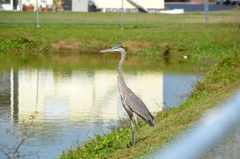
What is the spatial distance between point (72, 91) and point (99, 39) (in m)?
9.92

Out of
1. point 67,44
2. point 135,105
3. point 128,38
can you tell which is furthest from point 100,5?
point 135,105

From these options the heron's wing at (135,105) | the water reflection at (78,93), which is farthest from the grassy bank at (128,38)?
the heron's wing at (135,105)

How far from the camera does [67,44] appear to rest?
24438 millimetres

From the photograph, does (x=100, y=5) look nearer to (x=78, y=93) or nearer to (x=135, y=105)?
(x=78, y=93)

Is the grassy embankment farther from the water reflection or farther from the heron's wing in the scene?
the heron's wing

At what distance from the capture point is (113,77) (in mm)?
17625

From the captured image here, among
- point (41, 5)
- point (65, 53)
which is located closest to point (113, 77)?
point (65, 53)

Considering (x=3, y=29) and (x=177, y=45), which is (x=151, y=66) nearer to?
(x=177, y=45)

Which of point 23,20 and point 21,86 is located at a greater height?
point 23,20

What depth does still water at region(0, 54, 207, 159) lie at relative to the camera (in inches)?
404

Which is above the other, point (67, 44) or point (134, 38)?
point (134, 38)

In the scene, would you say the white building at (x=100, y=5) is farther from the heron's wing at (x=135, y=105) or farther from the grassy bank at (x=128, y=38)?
the heron's wing at (x=135, y=105)

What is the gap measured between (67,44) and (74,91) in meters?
9.76

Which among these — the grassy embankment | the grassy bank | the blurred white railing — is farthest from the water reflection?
the grassy bank
